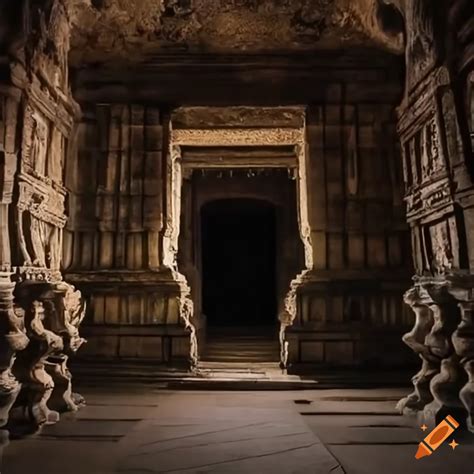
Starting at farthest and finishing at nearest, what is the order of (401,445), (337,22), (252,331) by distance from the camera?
1. (252,331)
2. (337,22)
3. (401,445)

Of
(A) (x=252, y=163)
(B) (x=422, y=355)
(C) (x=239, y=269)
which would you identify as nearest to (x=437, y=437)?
(B) (x=422, y=355)

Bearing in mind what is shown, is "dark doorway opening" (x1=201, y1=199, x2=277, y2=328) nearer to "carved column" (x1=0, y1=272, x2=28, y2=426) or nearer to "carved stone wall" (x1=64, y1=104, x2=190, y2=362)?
"carved stone wall" (x1=64, y1=104, x2=190, y2=362)

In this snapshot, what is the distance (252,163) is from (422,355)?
6.29 m

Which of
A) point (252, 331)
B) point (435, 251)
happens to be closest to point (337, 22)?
point (435, 251)

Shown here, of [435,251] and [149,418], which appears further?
[435,251]

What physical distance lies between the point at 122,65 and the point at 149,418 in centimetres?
564

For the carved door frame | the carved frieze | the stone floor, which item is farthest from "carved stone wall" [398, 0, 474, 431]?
the carved frieze

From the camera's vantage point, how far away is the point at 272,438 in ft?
14.2

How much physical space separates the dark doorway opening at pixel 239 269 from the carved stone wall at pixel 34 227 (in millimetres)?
10978

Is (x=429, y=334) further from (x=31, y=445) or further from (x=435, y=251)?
(x=31, y=445)

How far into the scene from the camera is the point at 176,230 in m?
8.83

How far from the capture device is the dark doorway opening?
17.1 metres

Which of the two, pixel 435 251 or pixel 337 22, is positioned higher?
pixel 337 22

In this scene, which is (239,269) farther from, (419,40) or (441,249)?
(419,40)
